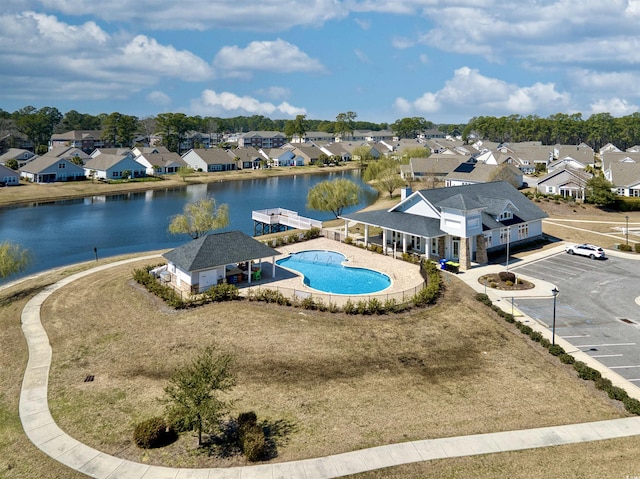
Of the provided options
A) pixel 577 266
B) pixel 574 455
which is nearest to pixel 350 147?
pixel 577 266

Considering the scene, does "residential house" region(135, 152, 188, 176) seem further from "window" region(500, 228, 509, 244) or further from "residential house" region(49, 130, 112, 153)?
"window" region(500, 228, 509, 244)

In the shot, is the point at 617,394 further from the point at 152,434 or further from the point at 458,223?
the point at 458,223

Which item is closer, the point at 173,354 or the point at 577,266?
the point at 173,354

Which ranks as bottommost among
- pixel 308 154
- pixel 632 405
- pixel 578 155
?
pixel 632 405

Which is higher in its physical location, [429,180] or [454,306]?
[429,180]

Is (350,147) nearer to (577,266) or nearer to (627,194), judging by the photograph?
(627,194)

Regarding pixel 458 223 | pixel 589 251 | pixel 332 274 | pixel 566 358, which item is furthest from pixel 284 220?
pixel 566 358
